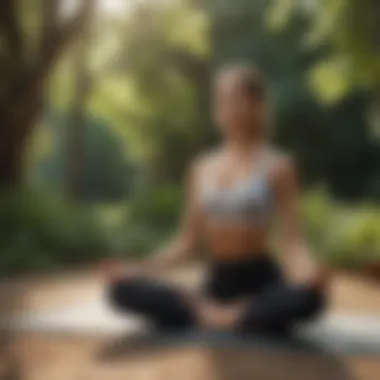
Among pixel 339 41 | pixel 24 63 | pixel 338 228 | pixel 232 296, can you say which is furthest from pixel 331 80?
pixel 24 63

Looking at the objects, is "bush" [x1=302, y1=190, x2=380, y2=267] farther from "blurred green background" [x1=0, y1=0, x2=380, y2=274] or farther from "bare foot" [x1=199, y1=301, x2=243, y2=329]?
"bare foot" [x1=199, y1=301, x2=243, y2=329]

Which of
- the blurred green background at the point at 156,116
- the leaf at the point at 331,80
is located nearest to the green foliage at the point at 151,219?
the blurred green background at the point at 156,116

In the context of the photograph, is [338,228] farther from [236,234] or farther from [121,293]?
[121,293]

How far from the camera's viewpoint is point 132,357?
113 centimetres

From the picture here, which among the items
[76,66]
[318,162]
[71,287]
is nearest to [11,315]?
[71,287]

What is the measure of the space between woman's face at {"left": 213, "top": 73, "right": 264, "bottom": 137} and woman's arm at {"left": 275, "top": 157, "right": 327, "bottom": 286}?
6 centimetres

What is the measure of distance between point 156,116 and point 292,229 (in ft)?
0.74

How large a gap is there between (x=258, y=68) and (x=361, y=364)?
1.26ft

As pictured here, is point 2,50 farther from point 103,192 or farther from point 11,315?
point 11,315

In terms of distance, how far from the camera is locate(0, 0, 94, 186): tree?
3.88 ft

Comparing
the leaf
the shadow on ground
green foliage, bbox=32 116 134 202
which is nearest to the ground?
the shadow on ground

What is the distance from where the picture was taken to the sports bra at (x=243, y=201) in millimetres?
1150

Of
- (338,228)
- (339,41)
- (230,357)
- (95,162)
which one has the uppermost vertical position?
(339,41)

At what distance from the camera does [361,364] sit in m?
1.10
